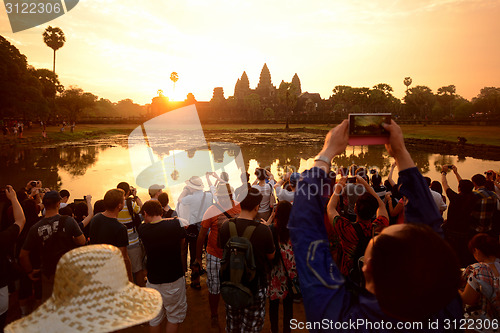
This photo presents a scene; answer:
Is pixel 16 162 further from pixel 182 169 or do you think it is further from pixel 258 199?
pixel 258 199

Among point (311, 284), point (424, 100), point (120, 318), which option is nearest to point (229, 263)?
point (120, 318)

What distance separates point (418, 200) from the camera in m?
1.42

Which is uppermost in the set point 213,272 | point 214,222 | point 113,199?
point 113,199

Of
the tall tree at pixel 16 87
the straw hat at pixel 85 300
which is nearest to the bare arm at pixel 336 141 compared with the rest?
the straw hat at pixel 85 300

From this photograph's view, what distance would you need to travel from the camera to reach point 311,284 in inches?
45.8

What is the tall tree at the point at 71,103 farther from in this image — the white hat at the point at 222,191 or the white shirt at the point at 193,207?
the white hat at the point at 222,191

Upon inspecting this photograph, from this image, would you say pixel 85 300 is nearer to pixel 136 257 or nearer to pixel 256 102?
pixel 136 257

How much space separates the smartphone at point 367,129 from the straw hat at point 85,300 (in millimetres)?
1360

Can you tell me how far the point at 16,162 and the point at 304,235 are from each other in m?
24.5

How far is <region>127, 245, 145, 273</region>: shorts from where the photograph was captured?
479cm

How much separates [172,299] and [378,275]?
3.33 metres

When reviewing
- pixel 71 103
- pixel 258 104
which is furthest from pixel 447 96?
pixel 71 103

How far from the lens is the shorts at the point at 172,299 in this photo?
12.1ft

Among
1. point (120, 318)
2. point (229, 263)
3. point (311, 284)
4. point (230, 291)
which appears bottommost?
point (230, 291)
